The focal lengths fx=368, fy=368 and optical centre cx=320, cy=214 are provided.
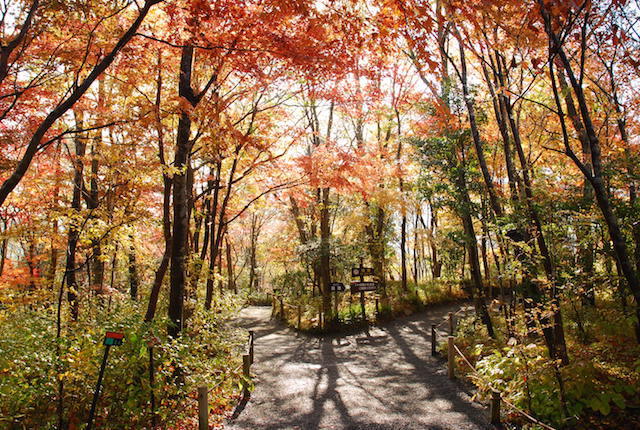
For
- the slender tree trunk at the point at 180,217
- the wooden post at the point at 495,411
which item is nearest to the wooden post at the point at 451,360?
the wooden post at the point at 495,411

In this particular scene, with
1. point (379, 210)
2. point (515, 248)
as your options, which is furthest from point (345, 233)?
point (515, 248)

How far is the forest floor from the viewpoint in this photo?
6.10 meters

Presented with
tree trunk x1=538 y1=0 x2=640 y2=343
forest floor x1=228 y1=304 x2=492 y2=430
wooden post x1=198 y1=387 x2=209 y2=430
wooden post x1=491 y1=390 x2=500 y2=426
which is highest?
tree trunk x1=538 y1=0 x2=640 y2=343

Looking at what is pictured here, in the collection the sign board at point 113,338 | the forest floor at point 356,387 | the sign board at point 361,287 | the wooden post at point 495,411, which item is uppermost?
the sign board at point 113,338

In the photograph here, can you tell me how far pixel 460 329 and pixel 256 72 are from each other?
29.1 feet

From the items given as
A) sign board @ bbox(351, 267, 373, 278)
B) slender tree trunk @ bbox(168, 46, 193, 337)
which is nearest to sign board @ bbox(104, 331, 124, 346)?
slender tree trunk @ bbox(168, 46, 193, 337)

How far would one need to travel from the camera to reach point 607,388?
202 inches

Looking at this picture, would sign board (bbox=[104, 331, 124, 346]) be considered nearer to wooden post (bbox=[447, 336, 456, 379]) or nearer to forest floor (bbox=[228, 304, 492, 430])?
forest floor (bbox=[228, 304, 492, 430])

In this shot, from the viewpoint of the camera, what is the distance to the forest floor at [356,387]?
610cm

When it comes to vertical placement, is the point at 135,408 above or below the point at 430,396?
above

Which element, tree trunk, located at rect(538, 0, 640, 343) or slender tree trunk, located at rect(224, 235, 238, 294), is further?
slender tree trunk, located at rect(224, 235, 238, 294)

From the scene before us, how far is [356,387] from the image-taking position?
809 centimetres

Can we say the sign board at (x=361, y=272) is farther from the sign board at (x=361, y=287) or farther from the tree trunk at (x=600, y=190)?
the tree trunk at (x=600, y=190)

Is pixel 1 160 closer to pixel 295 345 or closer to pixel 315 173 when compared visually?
pixel 315 173
